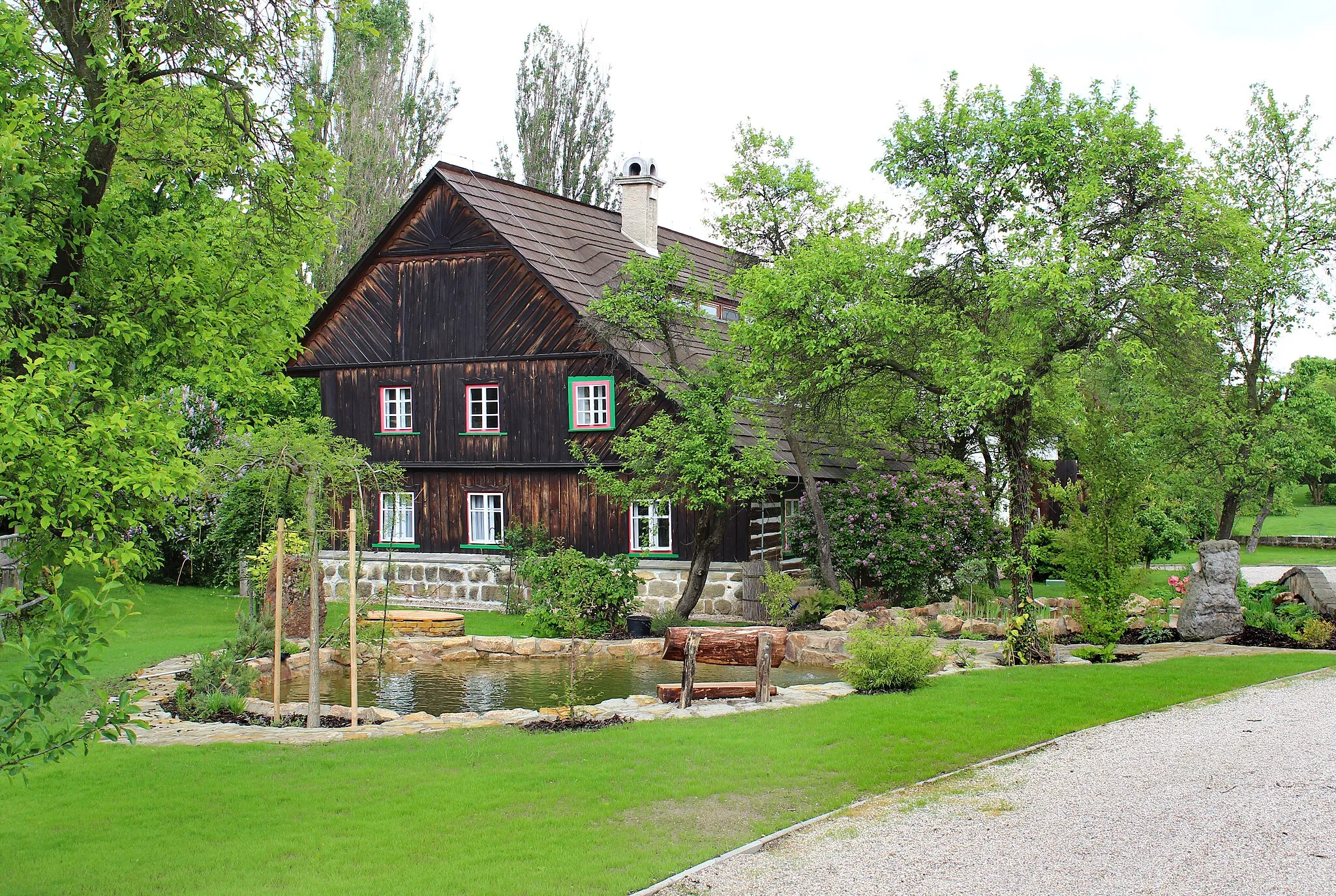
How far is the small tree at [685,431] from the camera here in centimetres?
1861

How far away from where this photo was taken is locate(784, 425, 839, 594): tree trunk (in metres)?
19.7

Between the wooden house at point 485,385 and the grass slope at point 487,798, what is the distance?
10.2 meters

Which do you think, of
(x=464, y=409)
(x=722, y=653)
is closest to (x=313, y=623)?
(x=722, y=653)

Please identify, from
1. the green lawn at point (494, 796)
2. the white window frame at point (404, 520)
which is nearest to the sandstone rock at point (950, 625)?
the green lawn at point (494, 796)

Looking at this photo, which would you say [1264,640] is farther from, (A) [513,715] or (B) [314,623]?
(B) [314,623]

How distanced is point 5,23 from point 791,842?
796 centimetres

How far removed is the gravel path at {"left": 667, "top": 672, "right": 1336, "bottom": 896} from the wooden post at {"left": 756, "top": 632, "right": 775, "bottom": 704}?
3.40 meters

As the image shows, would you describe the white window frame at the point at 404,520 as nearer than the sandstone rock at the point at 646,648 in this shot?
No

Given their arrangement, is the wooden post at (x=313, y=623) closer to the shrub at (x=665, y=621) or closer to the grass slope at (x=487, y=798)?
the grass slope at (x=487, y=798)

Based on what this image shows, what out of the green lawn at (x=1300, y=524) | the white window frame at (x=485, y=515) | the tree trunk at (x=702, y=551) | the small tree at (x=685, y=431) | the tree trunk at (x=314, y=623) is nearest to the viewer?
the tree trunk at (x=314, y=623)

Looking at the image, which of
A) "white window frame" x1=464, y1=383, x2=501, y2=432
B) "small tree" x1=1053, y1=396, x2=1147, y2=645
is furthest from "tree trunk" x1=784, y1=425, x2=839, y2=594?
"white window frame" x1=464, y1=383, x2=501, y2=432

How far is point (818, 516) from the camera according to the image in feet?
65.5

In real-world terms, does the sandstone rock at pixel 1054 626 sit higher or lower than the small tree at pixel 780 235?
lower

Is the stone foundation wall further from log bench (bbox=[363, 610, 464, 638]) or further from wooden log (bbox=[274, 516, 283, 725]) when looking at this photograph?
wooden log (bbox=[274, 516, 283, 725])
